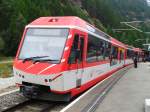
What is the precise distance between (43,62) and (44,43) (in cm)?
91

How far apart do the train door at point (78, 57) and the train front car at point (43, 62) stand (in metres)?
0.47

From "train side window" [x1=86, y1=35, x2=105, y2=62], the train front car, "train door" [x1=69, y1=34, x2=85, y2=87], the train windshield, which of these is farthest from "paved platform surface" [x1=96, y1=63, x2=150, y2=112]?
the train windshield

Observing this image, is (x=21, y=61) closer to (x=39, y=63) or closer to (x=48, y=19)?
(x=39, y=63)

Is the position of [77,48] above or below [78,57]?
above

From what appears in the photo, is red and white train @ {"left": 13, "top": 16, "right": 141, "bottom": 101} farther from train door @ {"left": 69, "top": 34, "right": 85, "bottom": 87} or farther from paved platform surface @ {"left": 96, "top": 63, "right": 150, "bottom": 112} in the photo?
paved platform surface @ {"left": 96, "top": 63, "right": 150, "bottom": 112}

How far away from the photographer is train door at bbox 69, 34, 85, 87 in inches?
587

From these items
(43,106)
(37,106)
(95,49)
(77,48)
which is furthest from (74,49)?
(95,49)

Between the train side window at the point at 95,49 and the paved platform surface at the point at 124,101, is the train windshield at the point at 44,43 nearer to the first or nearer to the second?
the paved platform surface at the point at 124,101

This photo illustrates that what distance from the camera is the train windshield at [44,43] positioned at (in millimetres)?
14555

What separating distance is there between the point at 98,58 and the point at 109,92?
373 cm

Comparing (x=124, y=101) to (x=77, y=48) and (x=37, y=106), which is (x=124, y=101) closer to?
(x=77, y=48)

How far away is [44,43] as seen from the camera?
14898mm

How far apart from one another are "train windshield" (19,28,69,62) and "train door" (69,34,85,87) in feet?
1.63

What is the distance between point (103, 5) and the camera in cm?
15875
